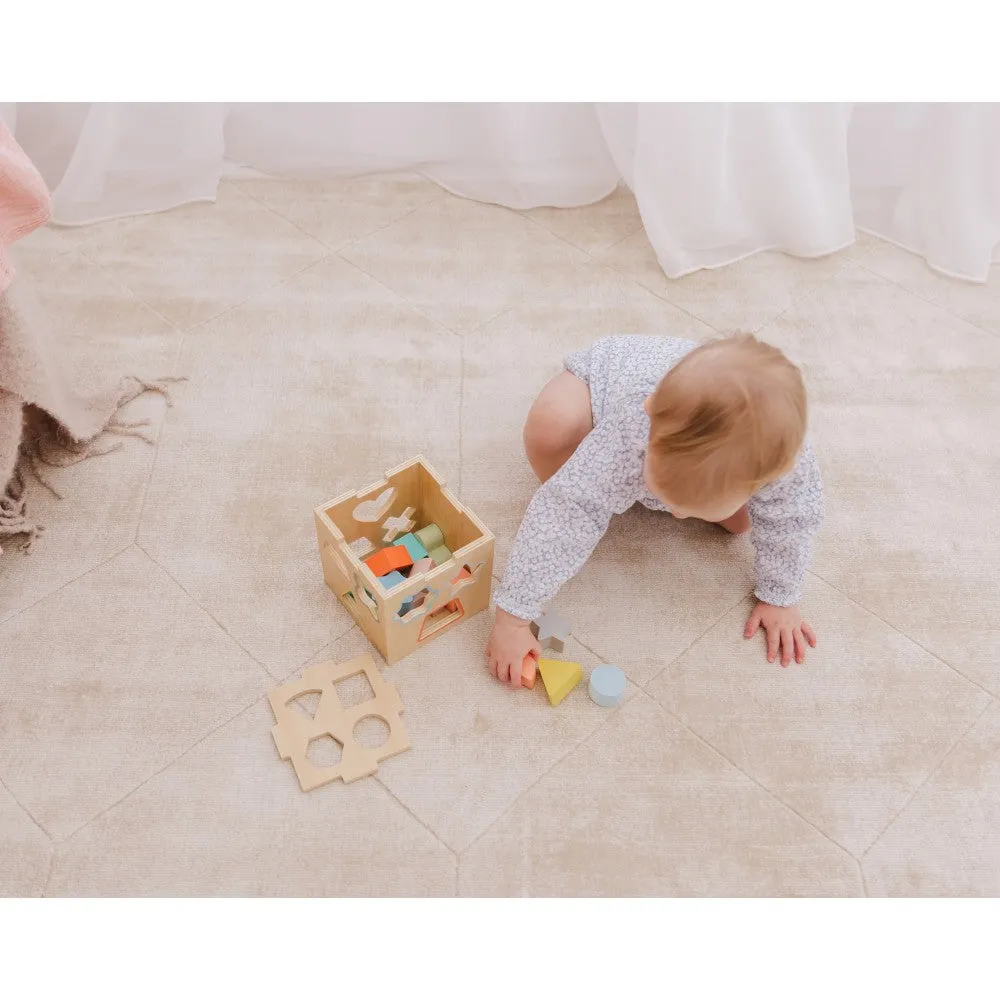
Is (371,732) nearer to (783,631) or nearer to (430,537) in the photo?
(430,537)

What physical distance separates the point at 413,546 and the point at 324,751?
0.23 m

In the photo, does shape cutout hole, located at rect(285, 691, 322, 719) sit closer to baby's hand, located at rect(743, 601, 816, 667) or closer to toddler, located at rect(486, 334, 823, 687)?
toddler, located at rect(486, 334, 823, 687)

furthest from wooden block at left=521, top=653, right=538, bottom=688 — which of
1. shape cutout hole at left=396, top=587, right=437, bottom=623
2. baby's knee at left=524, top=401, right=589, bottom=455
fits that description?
baby's knee at left=524, top=401, right=589, bottom=455

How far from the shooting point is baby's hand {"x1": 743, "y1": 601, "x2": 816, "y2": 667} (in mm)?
1095

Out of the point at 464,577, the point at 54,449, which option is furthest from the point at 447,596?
the point at 54,449

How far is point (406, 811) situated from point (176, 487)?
50 cm

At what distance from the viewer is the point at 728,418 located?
797 millimetres

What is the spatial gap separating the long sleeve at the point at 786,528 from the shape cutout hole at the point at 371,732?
44cm

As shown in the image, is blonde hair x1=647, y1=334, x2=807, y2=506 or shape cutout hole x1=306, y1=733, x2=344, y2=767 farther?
shape cutout hole x1=306, y1=733, x2=344, y2=767

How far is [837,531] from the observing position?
3.95 feet

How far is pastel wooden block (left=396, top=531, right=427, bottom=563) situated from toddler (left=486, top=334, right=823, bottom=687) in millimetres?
97

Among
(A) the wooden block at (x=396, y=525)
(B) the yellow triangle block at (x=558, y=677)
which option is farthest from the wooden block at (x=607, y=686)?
(A) the wooden block at (x=396, y=525)

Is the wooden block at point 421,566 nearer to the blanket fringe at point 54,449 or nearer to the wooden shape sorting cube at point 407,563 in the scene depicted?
the wooden shape sorting cube at point 407,563

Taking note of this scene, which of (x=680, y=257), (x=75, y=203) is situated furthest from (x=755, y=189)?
(x=75, y=203)
